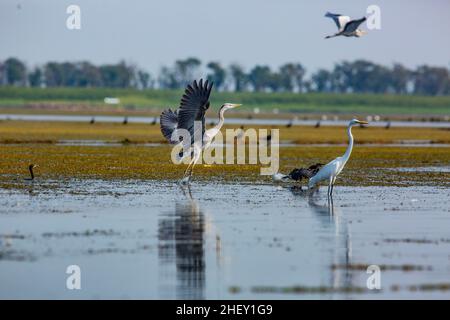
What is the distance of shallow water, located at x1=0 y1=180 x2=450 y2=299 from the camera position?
12.3 m

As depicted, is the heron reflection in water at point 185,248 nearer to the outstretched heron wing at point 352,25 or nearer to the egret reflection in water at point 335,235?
the egret reflection in water at point 335,235

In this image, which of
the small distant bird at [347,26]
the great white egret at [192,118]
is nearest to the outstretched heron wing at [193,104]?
the great white egret at [192,118]

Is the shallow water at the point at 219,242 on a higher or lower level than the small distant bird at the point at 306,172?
lower

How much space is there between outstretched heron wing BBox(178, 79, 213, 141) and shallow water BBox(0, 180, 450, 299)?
2.32 m

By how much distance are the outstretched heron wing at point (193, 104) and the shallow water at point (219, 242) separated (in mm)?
2316

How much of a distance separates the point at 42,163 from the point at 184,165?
13.8 ft

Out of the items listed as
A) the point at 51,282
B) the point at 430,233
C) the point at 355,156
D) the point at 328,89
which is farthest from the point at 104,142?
the point at 328,89

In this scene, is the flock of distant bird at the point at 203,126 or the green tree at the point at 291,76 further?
the green tree at the point at 291,76

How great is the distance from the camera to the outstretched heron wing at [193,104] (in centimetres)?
2389

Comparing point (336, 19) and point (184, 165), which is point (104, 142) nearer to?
point (184, 165)

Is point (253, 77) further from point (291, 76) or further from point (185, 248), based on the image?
point (185, 248)

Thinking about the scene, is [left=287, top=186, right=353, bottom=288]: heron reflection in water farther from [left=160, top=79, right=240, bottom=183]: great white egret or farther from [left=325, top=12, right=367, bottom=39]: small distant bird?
[left=325, top=12, right=367, bottom=39]: small distant bird

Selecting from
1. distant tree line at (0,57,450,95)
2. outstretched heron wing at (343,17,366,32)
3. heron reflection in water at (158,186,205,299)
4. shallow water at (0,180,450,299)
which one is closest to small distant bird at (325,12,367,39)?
outstretched heron wing at (343,17,366,32)
